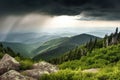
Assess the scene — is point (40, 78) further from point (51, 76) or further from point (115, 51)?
point (115, 51)

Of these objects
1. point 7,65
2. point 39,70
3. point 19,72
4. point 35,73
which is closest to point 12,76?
point 35,73

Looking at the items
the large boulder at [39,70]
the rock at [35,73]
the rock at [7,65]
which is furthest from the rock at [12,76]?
the rock at [7,65]

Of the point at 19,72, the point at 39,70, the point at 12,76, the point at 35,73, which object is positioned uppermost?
the point at 12,76

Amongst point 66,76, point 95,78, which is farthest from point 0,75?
point 95,78

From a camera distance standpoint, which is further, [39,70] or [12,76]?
[39,70]

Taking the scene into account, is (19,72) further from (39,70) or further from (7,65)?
(39,70)

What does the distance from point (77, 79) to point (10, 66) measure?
39.1ft

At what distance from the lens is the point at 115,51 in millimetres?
192875

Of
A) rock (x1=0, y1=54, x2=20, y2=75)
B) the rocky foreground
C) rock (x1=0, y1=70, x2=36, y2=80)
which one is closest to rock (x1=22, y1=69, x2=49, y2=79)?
the rocky foreground

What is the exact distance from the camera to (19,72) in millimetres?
55250

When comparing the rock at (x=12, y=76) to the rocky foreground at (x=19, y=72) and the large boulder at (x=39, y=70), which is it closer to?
the rocky foreground at (x=19, y=72)

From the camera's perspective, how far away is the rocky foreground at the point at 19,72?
50.6 metres

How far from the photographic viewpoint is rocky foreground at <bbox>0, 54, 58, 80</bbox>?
50.6m

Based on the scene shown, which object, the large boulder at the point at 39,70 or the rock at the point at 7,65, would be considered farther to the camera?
the rock at the point at 7,65
